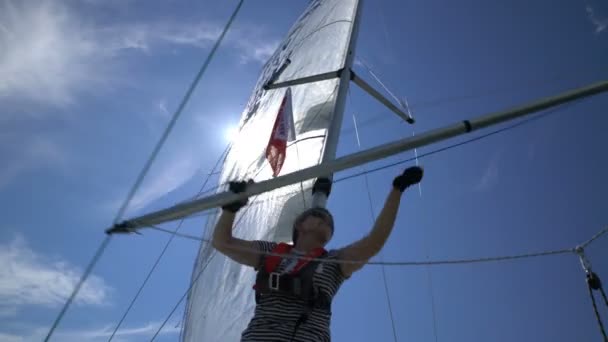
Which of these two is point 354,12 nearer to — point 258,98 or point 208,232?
point 258,98

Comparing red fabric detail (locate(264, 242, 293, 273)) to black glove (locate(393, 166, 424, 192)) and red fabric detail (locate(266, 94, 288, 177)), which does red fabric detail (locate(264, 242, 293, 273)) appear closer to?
black glove (locate(393, 166, 424, 192))

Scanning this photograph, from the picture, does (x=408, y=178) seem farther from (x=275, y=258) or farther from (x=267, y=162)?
(x=267, y=162)

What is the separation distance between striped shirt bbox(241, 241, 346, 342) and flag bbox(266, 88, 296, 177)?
1.37m

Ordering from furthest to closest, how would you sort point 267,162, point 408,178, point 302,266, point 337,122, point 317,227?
point 267,162, point 337,122, point 317,227, point 408,178, point 302,266

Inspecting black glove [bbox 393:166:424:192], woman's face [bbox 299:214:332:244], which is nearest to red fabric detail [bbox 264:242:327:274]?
woman's face [bbox 299:214:332:244]

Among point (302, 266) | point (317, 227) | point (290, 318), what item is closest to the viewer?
point (290, 318)

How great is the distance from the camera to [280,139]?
338 centimetres

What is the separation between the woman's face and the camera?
2.24 metres

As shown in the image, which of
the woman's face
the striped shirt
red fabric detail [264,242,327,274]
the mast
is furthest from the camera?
the mast

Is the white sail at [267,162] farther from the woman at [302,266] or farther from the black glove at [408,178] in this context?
the black glove at [408,178]

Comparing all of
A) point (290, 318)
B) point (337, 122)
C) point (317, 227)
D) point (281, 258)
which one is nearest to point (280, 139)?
point (337, 122)

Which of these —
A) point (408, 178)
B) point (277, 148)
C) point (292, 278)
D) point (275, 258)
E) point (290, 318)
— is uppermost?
point (277, 148)

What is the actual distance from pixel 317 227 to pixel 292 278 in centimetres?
45

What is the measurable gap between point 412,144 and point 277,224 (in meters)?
1.68
